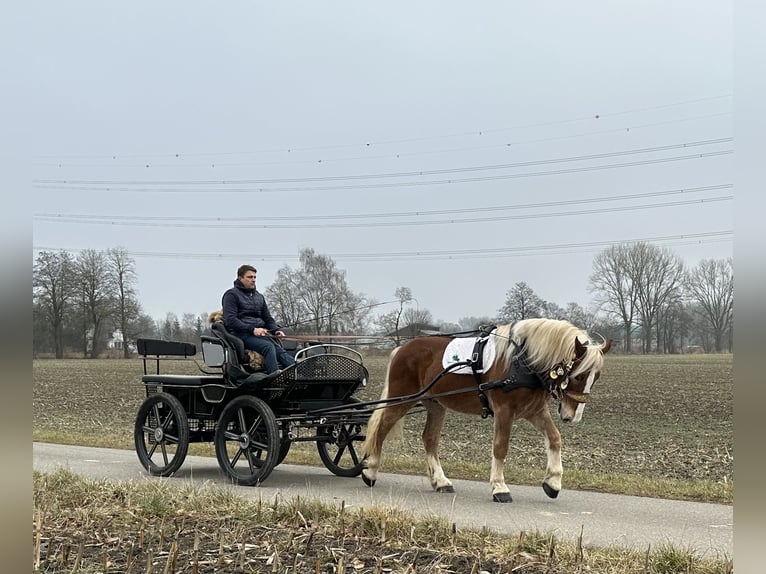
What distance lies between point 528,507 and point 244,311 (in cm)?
404

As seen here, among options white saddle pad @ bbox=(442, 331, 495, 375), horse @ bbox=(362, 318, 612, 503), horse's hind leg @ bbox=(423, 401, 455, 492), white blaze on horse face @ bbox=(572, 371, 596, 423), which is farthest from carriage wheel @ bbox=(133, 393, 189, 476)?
white blaze on horse face @ bbox=(572, 371, 596, 423)

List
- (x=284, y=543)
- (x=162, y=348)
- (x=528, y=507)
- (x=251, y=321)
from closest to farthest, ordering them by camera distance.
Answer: (x=284, y=543) → (x=528, y=507) → (x=251, y=321) → (x=162, y=348)

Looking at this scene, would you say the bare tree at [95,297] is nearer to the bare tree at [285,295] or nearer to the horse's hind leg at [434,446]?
the bare tree at [285,295]

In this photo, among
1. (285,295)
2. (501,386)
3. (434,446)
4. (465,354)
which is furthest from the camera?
(285,295)

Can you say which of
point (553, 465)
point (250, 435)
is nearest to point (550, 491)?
point (553, 465)

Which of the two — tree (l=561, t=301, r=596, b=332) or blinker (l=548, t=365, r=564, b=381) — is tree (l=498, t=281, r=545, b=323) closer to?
tree (l=561, t=301, r=596, b=332)

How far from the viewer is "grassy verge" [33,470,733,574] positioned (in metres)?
4.42

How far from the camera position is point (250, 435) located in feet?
27.8

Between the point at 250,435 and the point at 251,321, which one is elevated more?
the point at 251,321

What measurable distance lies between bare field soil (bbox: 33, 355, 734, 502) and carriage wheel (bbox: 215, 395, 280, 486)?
1.47m

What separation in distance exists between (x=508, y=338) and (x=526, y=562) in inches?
133

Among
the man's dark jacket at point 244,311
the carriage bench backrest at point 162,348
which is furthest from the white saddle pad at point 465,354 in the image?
the carriage bench backrest at point 162,348

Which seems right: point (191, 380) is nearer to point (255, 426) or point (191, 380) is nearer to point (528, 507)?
point (255, 426)
